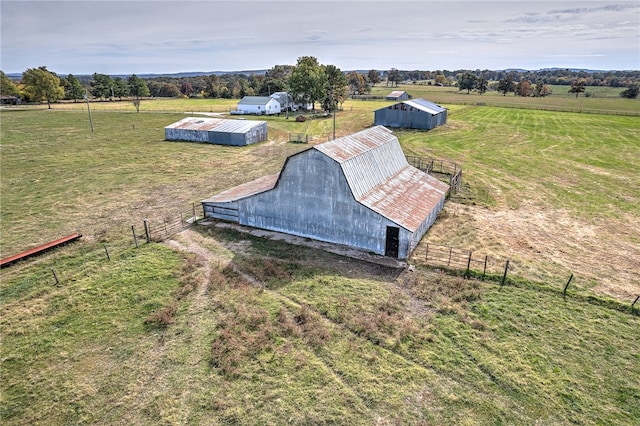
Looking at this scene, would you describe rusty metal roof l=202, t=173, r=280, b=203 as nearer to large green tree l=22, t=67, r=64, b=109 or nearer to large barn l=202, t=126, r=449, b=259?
large barn l=202, t=126, r=449, b=259

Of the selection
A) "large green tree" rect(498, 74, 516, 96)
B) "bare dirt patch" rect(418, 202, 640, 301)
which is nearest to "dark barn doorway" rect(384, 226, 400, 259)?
"bare dirt patch" rect(418, 202, 640, 301)

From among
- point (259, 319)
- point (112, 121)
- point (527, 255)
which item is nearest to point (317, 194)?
point (259, 319)

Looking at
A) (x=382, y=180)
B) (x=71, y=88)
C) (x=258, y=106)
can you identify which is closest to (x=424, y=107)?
(x=258, y=106)

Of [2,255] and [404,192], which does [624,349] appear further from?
[2,255]

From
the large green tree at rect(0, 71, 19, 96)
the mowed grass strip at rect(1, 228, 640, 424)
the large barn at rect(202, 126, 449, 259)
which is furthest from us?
the large green tree at rect(0, 71, 19, 96)

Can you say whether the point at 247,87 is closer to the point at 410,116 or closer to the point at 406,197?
the point at 410,116

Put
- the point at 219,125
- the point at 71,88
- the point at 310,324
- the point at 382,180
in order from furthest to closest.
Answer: the point at 71,88
the point at 219,125
the point at 382,180
the point at 310,324
